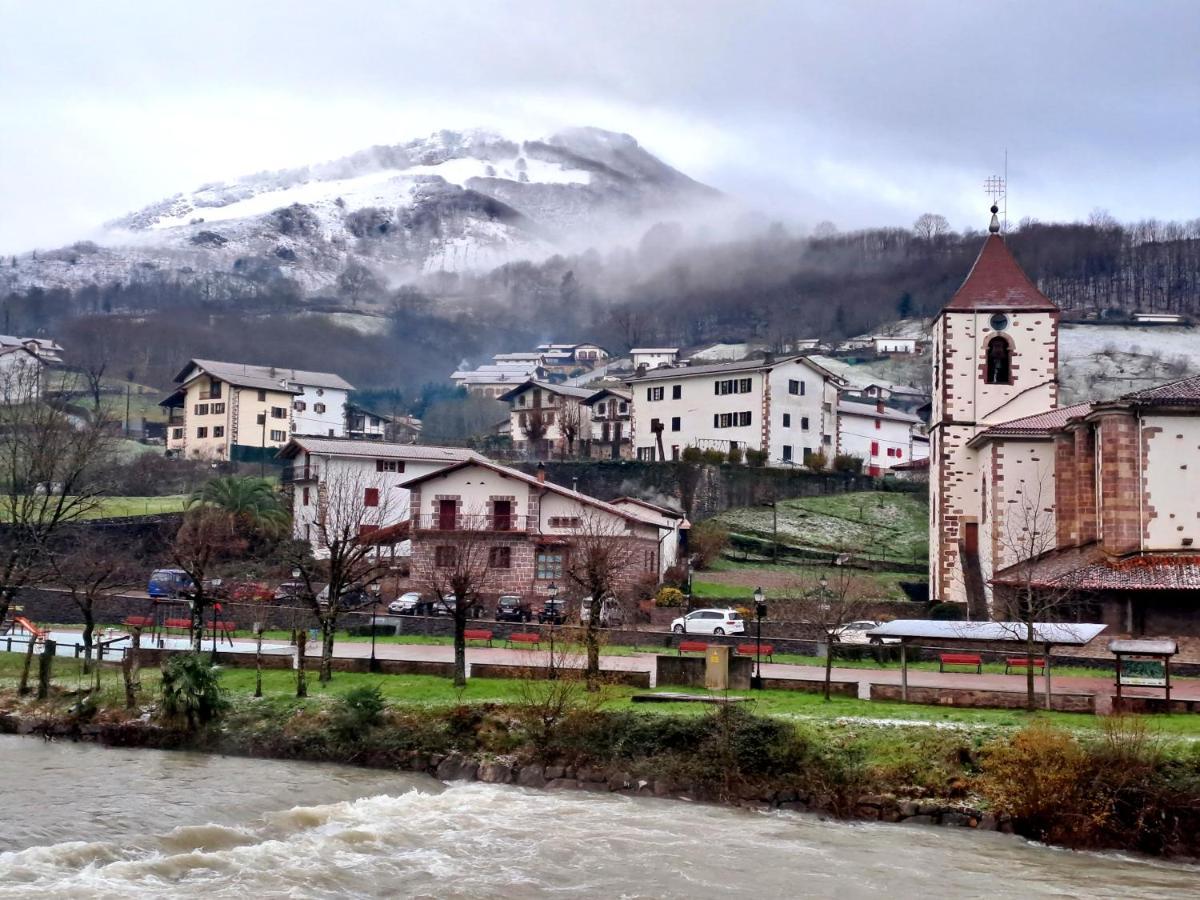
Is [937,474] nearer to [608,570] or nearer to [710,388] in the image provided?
[608,570]

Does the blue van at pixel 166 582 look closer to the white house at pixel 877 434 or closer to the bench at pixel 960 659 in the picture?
the bench at pixel 960 659

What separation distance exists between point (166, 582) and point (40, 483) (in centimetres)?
1393

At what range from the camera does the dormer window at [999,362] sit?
184 ft

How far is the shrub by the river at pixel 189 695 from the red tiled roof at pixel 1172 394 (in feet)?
90.6

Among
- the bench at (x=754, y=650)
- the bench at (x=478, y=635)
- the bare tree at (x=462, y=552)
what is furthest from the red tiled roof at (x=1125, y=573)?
the bare tree at (x=462, y=552)

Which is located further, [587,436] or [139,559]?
[587,436]

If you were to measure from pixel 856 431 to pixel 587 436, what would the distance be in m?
17.2

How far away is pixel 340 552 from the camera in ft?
141

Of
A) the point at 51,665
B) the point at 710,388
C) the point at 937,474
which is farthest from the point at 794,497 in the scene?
the point at 51,665

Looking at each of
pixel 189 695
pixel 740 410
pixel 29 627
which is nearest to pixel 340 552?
pixel 29 627

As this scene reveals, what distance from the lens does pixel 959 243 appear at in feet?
602

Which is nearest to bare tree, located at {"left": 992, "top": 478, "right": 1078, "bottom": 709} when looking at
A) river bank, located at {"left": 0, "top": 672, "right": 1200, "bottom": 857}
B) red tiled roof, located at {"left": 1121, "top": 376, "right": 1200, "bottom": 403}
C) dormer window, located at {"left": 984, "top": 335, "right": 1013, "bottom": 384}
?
red tiled roof, located at {"left": 1121, "top": 376, "right": 1200, "bottom": 403}

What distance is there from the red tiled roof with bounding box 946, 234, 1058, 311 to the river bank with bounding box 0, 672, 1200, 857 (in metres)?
30.8

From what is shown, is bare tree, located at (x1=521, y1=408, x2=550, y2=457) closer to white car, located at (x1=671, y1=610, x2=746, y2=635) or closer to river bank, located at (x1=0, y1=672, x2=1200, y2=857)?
white car, located at (x1=671, y1=610, x2=746, y2=635)
